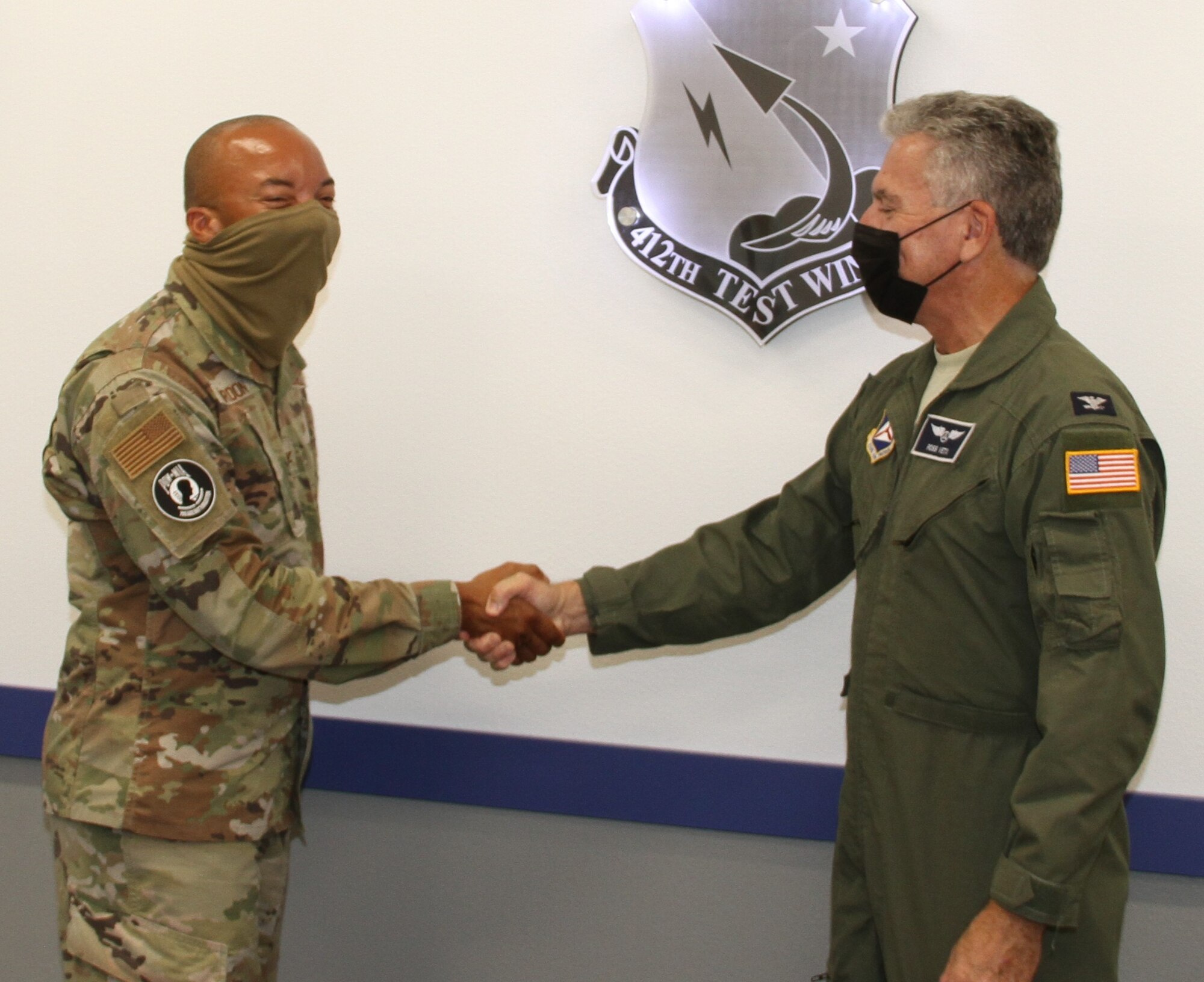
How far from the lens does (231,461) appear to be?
4.95ft

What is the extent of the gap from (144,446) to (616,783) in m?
1.13

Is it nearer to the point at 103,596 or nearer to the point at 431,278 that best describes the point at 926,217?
the point at 431,278

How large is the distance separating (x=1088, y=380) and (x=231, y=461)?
43.9 inches

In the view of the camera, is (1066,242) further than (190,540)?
Yes

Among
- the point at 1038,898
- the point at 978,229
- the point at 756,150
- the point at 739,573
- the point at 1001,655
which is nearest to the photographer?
the point at 1038,898

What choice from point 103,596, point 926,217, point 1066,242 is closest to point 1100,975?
point 926,217

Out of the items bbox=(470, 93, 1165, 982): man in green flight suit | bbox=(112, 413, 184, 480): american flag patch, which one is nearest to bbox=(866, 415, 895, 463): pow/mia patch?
bbox=(470, 93, 1165, 982): man in green flight suit

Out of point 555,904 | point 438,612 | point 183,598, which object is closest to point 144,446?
point 183,598

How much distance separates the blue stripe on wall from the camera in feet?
6.49

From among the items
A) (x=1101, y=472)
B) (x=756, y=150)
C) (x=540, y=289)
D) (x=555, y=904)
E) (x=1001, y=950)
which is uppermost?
(x=756, y=150)

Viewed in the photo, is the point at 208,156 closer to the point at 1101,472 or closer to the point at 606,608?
the point at 606,608

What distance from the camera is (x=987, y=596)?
1.36 m

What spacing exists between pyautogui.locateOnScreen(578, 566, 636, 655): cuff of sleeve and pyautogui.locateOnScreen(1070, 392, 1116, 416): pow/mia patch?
2.59 feet

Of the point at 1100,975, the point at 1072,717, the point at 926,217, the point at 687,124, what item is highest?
the point at 687,124
